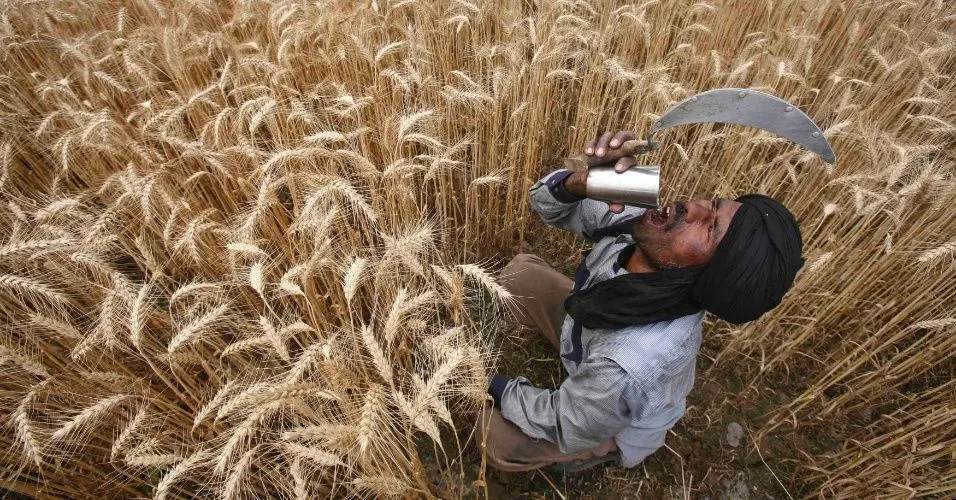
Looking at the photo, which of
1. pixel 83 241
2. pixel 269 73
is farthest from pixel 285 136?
pixel 83 241

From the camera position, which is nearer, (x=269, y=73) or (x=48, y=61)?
(x=269, y=73)

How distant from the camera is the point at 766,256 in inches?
47.2

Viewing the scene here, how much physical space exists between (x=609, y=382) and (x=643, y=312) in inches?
9.3

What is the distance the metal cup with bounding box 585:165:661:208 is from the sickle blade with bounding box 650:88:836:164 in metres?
0.19

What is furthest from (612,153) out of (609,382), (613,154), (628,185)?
(609,382)

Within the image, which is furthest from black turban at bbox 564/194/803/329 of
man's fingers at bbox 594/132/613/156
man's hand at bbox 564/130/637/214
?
man's fingers at bbox 594/132/613/156

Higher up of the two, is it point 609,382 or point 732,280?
point 732,280

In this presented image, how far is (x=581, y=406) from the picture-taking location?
134 centimetres

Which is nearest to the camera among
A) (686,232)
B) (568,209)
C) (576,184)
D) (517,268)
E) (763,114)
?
(763,114)

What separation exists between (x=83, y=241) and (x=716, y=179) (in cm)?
288

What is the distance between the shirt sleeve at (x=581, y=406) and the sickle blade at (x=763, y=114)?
0.76 metres

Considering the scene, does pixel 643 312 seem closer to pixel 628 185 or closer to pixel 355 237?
pixel 628 185

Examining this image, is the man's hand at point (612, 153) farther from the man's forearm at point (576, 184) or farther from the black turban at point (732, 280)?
the black turban at point (732, 280)

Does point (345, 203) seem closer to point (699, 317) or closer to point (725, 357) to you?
point (699, 317)
